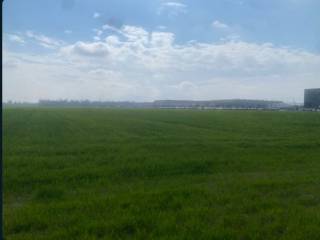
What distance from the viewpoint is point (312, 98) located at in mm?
112375

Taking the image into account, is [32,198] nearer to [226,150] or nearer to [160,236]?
[160,236]

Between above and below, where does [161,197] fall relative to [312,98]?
below

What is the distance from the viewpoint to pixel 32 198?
807 centimetres

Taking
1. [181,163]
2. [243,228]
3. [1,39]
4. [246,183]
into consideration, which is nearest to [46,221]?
[243,228]

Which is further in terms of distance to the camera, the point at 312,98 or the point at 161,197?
the point at 312,98

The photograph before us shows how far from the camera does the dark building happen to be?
110m

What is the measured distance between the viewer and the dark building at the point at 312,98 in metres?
110

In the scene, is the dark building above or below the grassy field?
above

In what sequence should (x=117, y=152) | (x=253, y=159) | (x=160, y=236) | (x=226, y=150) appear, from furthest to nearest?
(x=226, y=150), (x=117, y=152), (x=253, y=159), (x=160, y=236)

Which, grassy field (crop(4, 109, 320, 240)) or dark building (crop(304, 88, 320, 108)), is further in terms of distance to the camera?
dark building (crop(304, 88, 320, 108))

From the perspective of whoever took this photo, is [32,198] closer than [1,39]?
No

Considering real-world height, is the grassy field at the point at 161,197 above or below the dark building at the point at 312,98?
below

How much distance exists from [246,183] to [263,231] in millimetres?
3510

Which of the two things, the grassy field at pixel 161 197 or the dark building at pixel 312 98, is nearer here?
the grassy field at pixel 161 197
